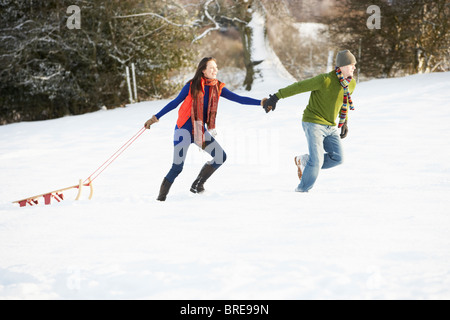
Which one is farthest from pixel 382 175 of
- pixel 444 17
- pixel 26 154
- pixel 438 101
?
pixel 444 17

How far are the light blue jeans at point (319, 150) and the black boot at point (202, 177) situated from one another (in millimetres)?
986

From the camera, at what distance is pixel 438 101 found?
32.8 ft

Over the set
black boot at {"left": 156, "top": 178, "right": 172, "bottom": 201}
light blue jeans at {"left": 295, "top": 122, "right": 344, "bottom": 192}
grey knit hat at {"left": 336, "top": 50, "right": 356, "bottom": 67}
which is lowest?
black boot at {"left": 156, "top": 178, "right": 172, "bottom": 201}

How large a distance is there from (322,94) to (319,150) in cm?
56

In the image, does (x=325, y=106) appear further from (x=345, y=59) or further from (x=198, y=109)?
(x=198, y=109)

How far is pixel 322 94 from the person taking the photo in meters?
4.48

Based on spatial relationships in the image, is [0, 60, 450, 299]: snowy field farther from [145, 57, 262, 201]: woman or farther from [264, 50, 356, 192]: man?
[145, 57, 262, 201]: woman

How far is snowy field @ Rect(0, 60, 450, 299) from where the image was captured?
2.74 metres

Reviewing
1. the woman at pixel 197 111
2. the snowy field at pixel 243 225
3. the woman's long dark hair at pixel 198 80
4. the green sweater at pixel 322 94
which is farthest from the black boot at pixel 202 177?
the green sweater at pixel 322 94

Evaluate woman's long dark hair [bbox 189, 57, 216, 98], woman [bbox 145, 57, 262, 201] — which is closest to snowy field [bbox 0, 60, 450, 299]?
woman [bbox 145, 57, 262, 201]

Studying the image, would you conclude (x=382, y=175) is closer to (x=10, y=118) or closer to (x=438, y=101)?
(x=438, y=101)

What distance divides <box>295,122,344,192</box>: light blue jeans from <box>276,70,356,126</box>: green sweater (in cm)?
8

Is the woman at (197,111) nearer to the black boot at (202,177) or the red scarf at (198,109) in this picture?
the red scarf at (198,109)

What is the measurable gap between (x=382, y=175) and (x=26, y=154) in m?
6.70
